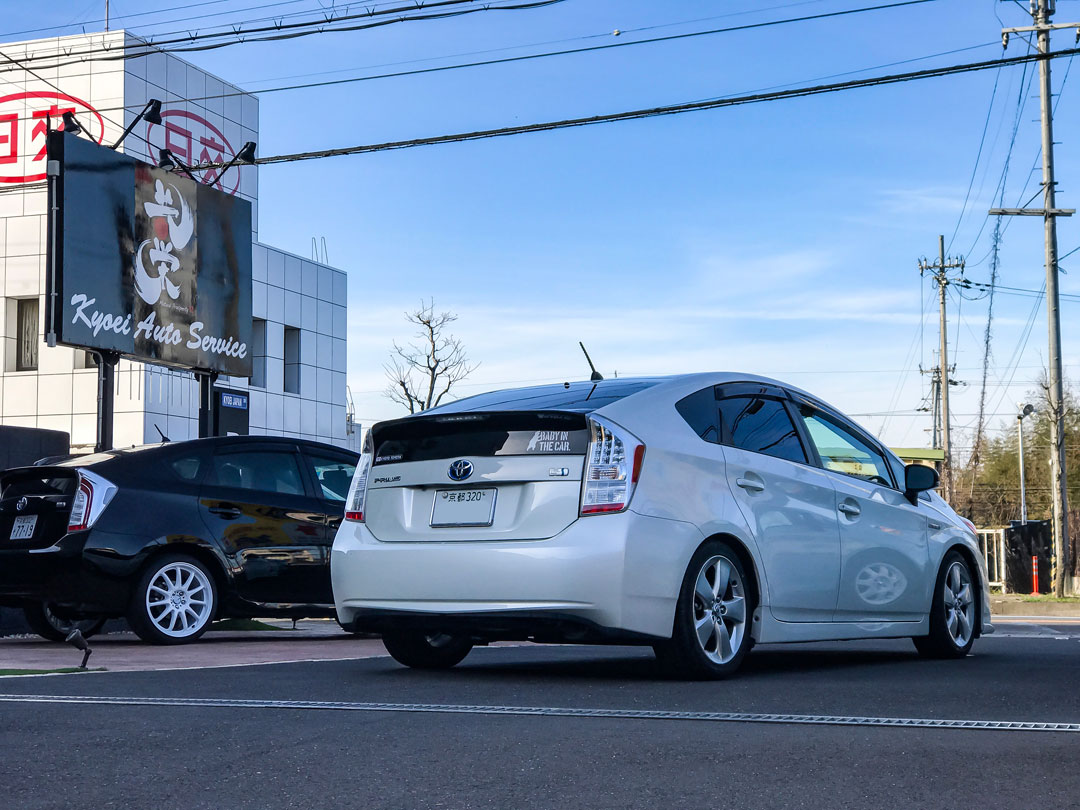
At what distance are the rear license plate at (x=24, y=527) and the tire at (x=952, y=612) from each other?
5.73 meters

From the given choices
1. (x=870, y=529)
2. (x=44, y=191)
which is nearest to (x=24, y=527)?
(x=870, y=529)

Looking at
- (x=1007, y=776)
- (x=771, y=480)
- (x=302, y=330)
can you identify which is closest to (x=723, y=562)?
(x=771, y=480)

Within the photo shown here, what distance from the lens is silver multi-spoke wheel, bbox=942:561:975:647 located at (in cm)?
852

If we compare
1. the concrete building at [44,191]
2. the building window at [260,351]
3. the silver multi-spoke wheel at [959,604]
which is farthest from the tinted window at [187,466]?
the building window at [260,351]

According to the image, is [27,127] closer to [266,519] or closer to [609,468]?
[266,519]

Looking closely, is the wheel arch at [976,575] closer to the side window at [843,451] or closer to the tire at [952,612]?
the tire at [952,612]

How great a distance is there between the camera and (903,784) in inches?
146

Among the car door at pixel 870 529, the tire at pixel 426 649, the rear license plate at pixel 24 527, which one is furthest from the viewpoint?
the rear license plate at pixel 24 527

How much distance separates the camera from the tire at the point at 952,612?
27.6 ft

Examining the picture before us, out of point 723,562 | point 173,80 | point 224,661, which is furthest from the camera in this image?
point 173,80

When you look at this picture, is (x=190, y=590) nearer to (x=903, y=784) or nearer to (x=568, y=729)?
(x=568, y=729)

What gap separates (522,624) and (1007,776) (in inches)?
111

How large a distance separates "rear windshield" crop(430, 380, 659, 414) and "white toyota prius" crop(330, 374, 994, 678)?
22 millimetres

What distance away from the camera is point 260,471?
10422mm
